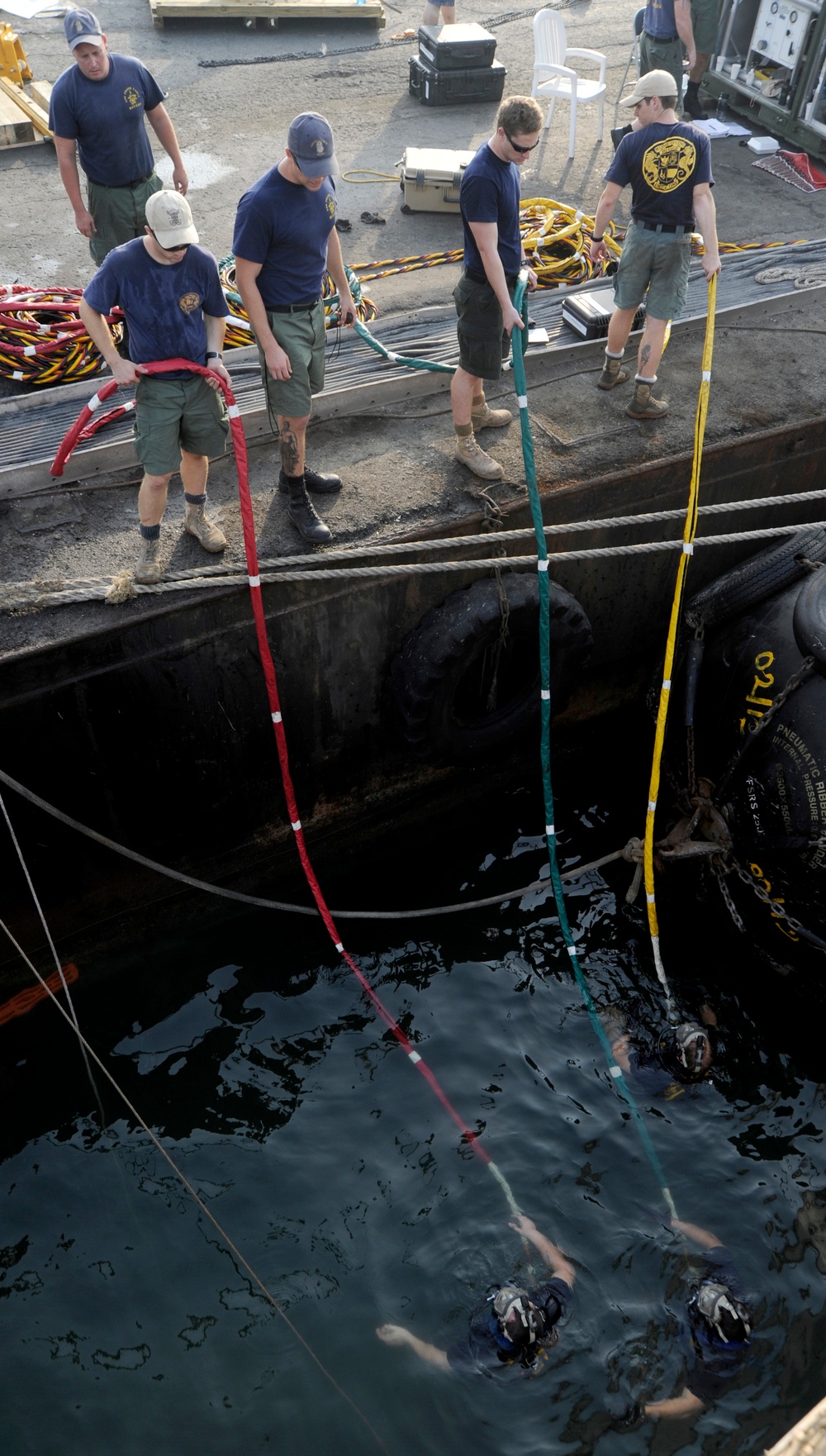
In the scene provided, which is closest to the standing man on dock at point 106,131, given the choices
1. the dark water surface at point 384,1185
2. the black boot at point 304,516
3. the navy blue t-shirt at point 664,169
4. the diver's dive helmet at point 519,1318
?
the black boot at point 304,516

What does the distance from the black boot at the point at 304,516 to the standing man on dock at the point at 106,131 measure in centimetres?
192

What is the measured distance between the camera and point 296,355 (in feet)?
17.6

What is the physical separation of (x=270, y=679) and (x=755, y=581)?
3.21 m

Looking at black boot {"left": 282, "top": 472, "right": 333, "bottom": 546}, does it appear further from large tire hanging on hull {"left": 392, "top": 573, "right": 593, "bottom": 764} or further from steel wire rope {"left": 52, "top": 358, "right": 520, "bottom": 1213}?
large tire hanging on hull {"left": 392, "top": 573, "right": 593, "bottom": 764}

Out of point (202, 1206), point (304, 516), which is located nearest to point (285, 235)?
point (304, 516)

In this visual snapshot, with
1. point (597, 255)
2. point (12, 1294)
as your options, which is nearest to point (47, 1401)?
point (12, 1294)

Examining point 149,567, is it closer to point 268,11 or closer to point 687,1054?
point 687,1054

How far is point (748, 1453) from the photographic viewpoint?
446 centimetres

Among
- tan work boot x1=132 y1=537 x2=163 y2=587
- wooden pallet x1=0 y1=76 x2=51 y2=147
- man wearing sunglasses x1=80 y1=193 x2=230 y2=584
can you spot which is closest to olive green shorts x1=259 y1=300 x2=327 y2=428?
man wearing sunglasses x1=80 y1=193 x2=230 y2=584

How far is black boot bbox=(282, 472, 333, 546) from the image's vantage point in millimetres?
5746

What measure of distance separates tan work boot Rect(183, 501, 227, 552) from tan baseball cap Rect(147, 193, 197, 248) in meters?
1.40

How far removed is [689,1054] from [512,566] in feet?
9.57

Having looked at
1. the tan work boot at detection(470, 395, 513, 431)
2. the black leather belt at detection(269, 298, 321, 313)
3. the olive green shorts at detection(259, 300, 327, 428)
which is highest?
the black leather belt at detection(269, 298, 321, 313)

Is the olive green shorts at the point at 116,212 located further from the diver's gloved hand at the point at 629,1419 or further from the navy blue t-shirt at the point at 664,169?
the diver's gloved hand at the point at 629,1419
